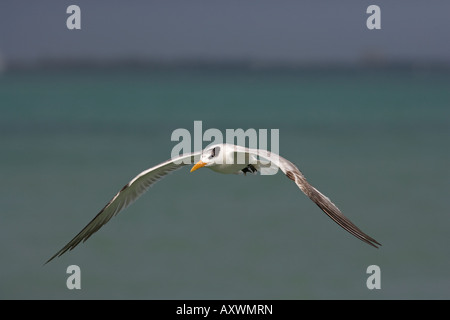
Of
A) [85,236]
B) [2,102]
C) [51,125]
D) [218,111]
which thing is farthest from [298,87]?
[85,236]

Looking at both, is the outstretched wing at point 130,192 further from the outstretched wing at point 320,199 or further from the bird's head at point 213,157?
the outstretched wing at point 320,199

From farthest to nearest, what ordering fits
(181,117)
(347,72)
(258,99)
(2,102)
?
1. (347,72)
2. (258,99)
3. (2,102)
4. (181,117)

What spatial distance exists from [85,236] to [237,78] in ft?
266

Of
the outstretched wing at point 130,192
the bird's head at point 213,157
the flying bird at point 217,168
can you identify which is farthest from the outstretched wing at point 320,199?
the outstretched wing at point 130,192

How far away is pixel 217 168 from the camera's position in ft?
31.8

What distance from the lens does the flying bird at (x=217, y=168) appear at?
8.38 m

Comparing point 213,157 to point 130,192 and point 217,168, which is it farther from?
point 130,192

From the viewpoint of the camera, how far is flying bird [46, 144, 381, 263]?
838cm

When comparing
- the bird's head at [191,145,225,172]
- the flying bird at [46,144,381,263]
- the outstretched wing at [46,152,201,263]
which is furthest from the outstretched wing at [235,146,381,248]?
the outstretched wing at [46,152,201,263]

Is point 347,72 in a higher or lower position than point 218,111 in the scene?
higher

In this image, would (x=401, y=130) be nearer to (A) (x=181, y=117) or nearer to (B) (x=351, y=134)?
(B) (x=351, y=134)

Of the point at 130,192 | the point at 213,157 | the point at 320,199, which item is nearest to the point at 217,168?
the point at 213,157

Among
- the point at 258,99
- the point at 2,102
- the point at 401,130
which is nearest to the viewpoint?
the point at 401,130

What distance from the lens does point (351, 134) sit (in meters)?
40.5
